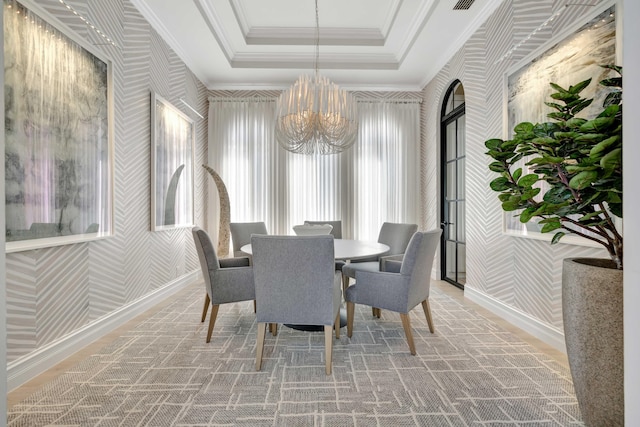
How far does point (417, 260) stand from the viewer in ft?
7.71

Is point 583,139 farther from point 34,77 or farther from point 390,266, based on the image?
point 34,77

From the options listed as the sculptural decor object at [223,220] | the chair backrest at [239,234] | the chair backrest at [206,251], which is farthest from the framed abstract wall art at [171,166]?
the chair backrest at [206,251]

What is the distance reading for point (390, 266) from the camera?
2.95m

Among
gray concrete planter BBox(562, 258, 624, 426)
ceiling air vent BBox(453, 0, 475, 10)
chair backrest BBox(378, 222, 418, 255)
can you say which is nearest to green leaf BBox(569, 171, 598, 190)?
gray concrete planter BBox(562, 258, 624, 426)

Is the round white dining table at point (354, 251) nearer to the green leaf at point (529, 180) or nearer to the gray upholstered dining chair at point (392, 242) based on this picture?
the gray upholstered dining chair at point (392, 242)

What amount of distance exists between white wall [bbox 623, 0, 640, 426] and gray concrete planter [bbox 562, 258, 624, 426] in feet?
1.21

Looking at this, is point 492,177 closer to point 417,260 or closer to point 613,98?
point 417,260

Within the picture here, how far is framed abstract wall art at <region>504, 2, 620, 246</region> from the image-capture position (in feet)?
6.84

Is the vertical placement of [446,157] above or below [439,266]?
above

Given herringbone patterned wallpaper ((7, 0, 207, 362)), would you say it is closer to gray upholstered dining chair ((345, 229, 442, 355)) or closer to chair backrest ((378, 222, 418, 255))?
gray upholstered dining chair ((345, 229, 442, 355))

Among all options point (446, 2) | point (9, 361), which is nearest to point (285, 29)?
point (446, 2)

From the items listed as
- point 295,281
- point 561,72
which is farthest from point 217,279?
point 561,72

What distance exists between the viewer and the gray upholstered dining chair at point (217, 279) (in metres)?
2.56

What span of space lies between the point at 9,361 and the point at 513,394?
2.80 m
